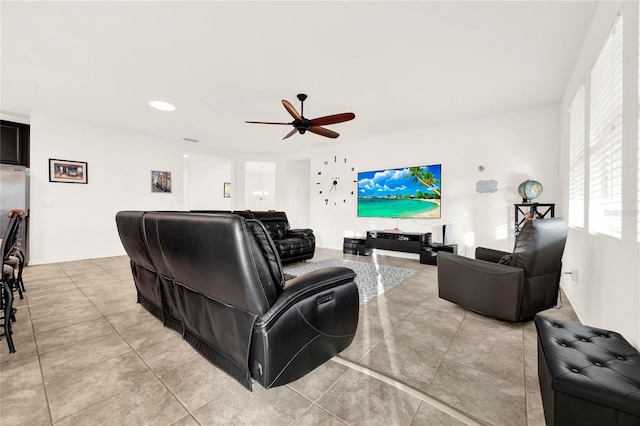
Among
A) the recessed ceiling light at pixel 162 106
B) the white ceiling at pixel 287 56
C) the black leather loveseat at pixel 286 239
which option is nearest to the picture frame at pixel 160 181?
the white ceiling at pixel 287 56

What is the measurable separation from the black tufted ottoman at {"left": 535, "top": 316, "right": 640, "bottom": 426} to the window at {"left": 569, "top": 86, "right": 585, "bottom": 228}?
6.84 ft

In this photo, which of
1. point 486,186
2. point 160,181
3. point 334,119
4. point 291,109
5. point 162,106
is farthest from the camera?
point 160,181

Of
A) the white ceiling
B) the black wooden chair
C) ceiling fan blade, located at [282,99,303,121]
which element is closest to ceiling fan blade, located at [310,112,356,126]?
A: ceiling fan blade, located at [282,99,303,121]

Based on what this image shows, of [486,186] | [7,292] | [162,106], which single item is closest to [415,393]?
[7,292]

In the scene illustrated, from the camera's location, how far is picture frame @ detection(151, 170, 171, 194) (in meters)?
6.06

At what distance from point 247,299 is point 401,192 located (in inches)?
190

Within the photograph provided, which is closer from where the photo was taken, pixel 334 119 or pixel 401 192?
pixel 334 119

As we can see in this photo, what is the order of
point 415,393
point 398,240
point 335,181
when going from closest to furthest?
point 415,393, point 398,240, point 335,181

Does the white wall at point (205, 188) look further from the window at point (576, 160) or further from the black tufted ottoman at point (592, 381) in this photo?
the black tufted ottoman at point (592, 381)

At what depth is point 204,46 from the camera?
2654mm

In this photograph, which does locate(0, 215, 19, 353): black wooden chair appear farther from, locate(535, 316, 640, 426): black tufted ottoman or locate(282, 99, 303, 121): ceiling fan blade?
locate(535, 316, 640, 426): black tufted ottoman

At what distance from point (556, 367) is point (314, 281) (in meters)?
1.09

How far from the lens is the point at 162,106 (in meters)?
4.25

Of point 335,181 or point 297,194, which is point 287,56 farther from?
point 297,194
